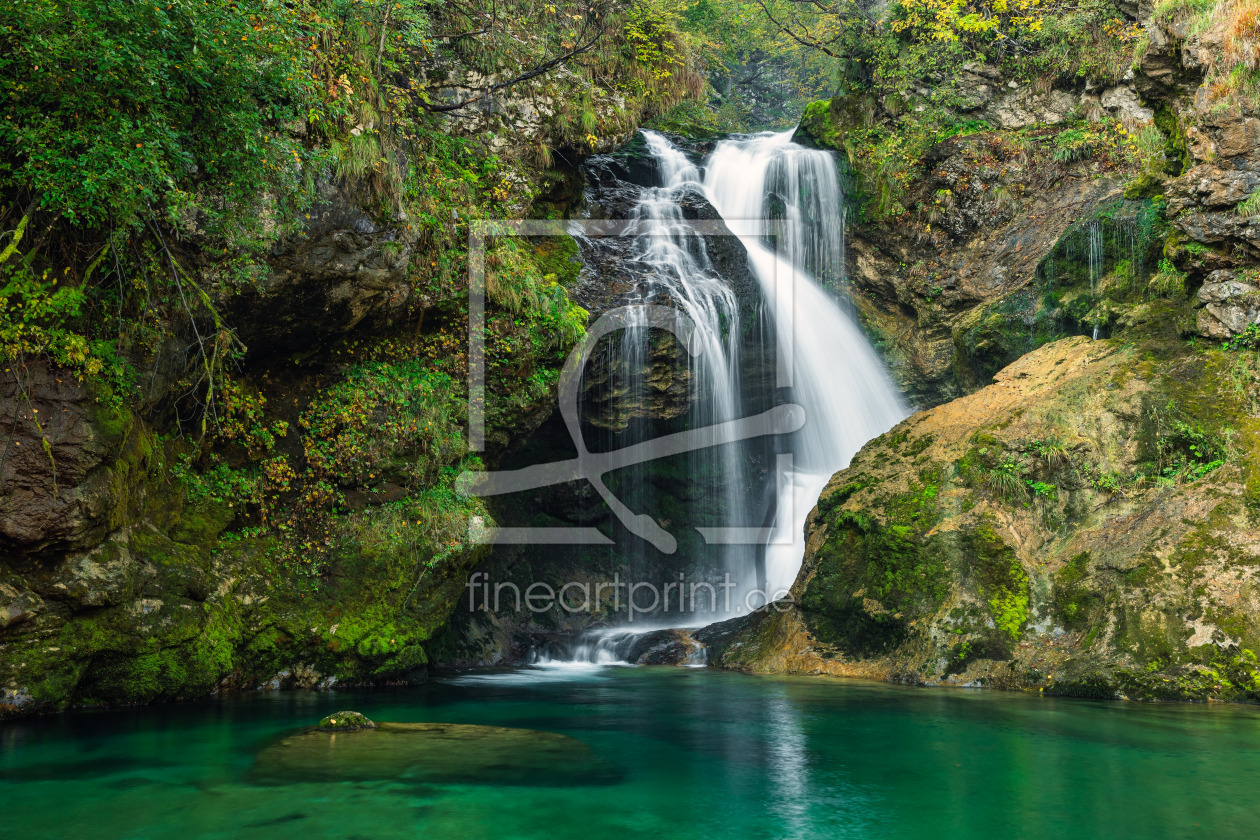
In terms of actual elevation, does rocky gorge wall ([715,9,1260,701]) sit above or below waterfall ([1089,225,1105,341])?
below

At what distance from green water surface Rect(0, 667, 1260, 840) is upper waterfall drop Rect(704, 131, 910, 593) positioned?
7.65m

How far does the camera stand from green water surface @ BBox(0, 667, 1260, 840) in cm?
464

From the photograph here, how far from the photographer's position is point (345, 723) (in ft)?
22.9

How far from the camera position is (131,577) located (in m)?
7.53

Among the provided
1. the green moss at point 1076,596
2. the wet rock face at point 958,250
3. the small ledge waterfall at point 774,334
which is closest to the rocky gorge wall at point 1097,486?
the green moss at point 1076,596

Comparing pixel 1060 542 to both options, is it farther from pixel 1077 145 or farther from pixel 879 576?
pixel 1077 145

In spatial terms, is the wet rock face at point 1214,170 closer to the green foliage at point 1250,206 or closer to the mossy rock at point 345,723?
the green foliage at point 1250,206

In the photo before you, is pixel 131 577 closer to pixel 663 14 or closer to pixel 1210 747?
pixel 1210 747

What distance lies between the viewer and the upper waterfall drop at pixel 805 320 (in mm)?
16078

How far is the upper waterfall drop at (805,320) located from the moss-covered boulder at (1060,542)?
390cm

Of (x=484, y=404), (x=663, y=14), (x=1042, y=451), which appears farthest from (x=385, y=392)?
(x=663, y=14)

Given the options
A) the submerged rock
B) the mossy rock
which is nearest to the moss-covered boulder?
the submerged rock

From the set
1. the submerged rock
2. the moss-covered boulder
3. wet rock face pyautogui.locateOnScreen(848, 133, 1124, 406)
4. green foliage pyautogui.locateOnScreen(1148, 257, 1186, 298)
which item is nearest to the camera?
the submerged rock

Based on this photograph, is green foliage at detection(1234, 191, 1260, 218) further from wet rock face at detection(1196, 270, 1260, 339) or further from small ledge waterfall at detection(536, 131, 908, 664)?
small ledge waterfall at detection(536, 131, 908, 664)
